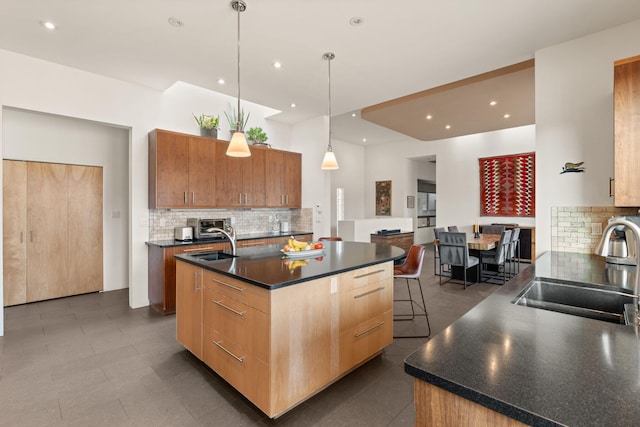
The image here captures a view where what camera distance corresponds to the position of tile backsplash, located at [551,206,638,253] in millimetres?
2604

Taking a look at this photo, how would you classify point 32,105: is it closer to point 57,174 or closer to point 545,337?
point 57,174

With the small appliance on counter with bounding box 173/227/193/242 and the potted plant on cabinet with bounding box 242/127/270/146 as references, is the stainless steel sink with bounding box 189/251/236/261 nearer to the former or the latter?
the small appliance on counter with bounding box 173/227/193/242

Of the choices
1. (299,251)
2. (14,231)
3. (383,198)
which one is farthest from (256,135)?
(383,198)

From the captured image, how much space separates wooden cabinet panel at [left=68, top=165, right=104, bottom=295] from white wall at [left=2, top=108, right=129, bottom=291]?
8 centimetres

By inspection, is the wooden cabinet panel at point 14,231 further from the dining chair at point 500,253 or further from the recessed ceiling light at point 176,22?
the dining chair at point 500,253

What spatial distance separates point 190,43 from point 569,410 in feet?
11.9

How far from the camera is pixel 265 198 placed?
200 inches

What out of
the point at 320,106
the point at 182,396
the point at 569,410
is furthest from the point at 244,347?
the point at 320,106

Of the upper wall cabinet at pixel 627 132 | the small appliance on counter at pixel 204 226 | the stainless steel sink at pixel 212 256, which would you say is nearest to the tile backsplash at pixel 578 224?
the upper wall cabinet at pixel 627 132

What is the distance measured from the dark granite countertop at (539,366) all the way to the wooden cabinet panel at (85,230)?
209 inches

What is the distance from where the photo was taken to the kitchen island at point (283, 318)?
1.79 meters

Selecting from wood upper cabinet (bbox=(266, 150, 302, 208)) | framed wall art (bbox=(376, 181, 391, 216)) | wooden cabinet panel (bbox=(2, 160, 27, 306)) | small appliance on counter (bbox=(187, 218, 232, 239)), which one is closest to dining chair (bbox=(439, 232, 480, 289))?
wood upper cabinet (bbox=(266, 150, 302, 208))

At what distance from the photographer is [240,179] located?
474 centimetres

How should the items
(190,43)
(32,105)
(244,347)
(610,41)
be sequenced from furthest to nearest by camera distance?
(32,105)
(190,43)
(610,41)
(244,347)
